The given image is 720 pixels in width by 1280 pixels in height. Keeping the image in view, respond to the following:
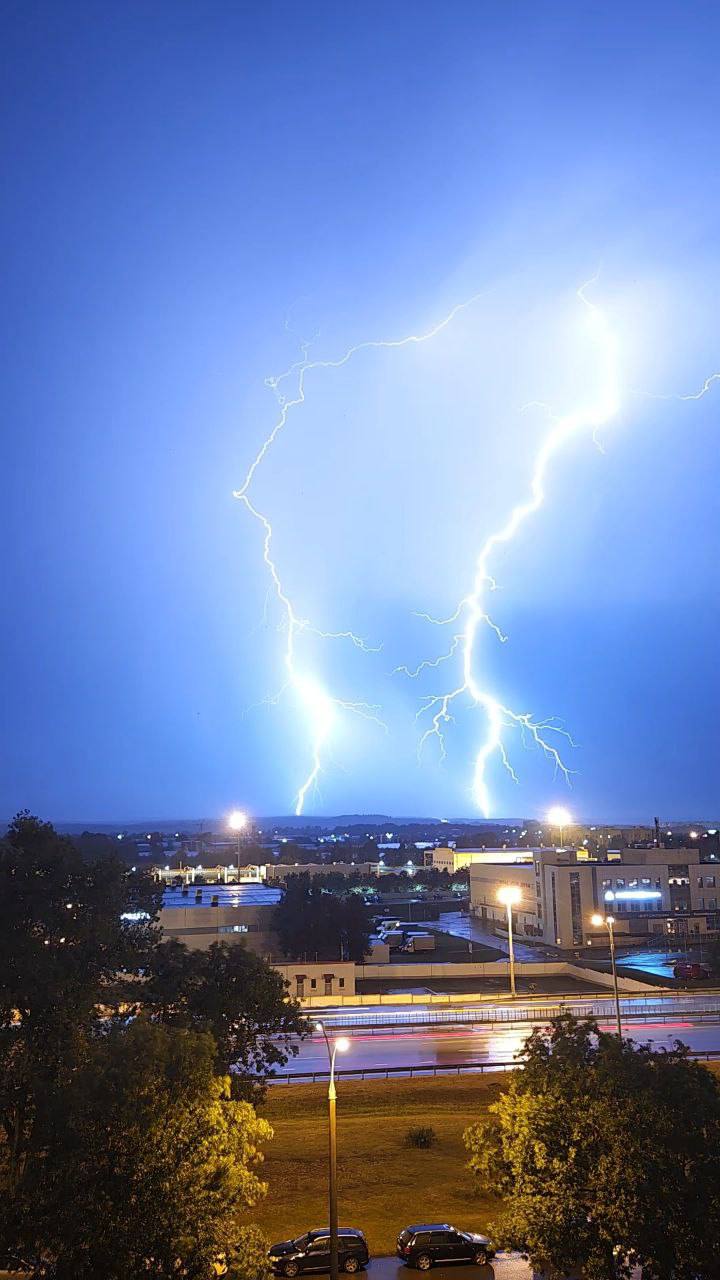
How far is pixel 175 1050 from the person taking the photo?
14047 millimetres

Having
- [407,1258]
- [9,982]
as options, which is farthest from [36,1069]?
[407,1258]

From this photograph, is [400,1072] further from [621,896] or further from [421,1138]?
[621,896]

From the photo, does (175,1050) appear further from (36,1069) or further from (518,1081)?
(518,1081)

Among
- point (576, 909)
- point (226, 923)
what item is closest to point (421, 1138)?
point (226, 923)

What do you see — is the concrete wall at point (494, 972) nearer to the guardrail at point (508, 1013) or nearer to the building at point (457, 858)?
the guardrail at point (508, 1013)

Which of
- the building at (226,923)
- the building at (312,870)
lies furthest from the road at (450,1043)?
the building at (312,870)

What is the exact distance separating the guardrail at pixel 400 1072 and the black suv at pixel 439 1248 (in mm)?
11260

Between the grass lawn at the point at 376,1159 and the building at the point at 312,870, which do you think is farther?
the building at the point at 312,870

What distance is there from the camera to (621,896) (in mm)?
64438

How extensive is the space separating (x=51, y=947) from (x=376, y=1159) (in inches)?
369

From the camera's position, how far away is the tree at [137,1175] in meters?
12.4

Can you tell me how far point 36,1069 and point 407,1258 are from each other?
299 inches

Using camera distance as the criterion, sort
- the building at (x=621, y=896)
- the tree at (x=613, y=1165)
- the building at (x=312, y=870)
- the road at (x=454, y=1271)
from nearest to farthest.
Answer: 1. the tree at (x=613, y=1165)
2. the road at (x=454, y=1271)
3. the building at (x=621, y=896)
4. the building at (x=312, y=870)

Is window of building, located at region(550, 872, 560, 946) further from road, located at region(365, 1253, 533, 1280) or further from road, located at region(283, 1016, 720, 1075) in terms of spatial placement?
road, located at region(365, 1253, 533, 1280)
